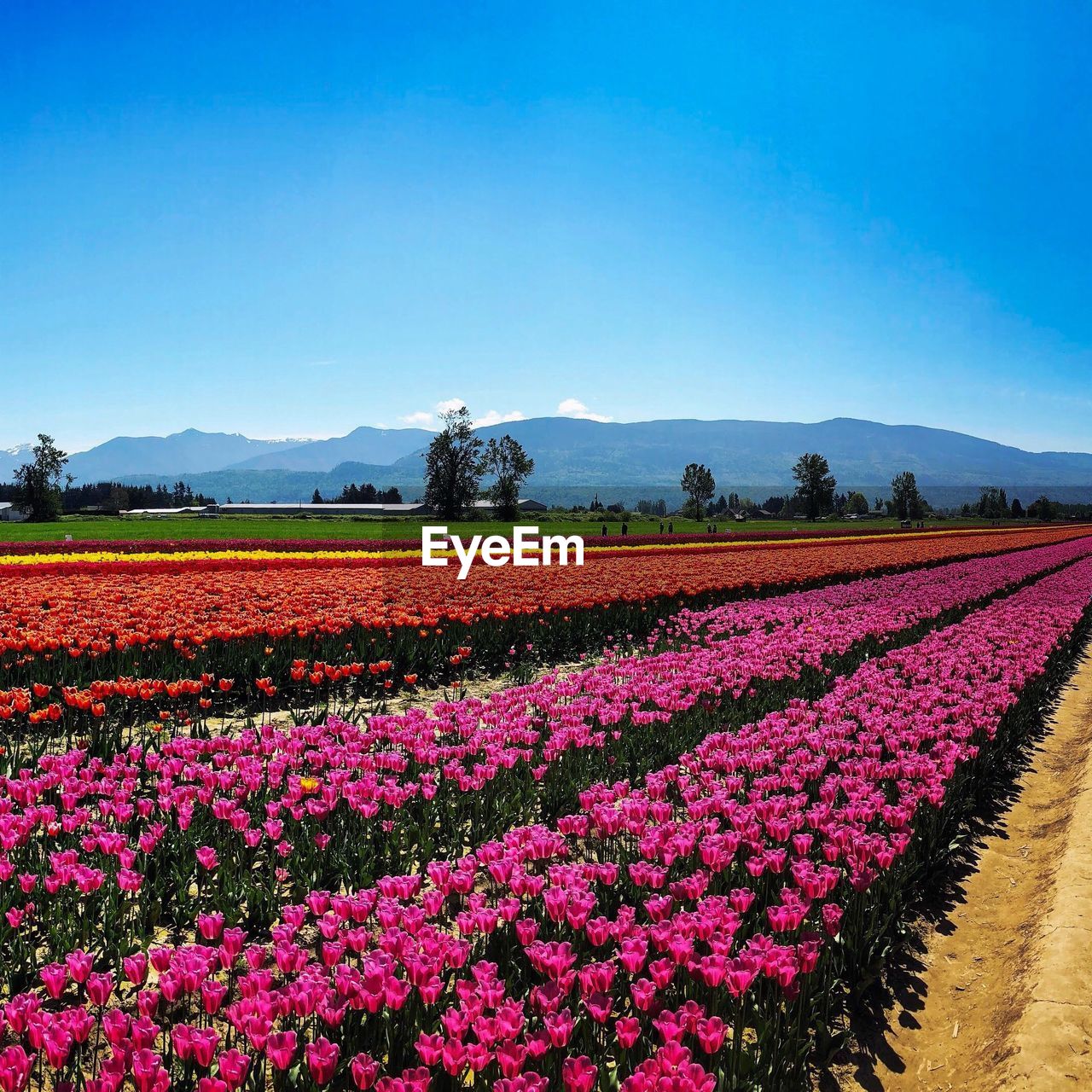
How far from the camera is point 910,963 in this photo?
4.71 metres

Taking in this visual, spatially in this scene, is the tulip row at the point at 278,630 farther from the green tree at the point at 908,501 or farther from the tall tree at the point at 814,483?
the green tree at the point at 908,501

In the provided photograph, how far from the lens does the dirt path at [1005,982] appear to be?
12.1ft

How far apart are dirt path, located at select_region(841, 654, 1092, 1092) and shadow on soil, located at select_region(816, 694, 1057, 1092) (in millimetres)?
12

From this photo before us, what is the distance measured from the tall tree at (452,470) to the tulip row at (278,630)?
7484 centimetres

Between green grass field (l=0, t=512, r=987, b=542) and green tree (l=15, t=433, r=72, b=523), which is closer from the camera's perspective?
green grass field (l=0, t=512, r=987, b=542)

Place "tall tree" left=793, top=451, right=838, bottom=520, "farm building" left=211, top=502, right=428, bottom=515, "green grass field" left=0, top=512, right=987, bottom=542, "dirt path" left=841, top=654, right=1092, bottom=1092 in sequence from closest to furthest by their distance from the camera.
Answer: "dirt path" left=841, top=654, right=1092, bottom=1092
"green grass field" left=0, top=512, right=987, bottom=542
"farm building" left=211, top=502, right=428, bottom=515
"tall tree" left=793, top=451, right=838, bottom=520

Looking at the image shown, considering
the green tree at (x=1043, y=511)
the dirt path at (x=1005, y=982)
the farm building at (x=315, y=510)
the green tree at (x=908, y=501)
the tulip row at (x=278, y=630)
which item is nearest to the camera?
the dirt path at (x=1005, y=982)

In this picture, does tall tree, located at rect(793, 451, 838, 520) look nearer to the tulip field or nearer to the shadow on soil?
the tulip field

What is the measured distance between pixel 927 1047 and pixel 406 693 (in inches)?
283

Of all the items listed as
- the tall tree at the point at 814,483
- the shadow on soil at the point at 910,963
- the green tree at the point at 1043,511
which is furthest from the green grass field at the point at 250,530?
the green tree at the point at 1043,511

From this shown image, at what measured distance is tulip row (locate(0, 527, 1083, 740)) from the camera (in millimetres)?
8070

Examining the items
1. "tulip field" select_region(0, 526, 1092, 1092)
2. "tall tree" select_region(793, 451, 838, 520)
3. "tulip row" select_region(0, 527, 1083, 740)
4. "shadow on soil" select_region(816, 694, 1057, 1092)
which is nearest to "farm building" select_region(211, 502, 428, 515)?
"tall tree" select_region(793, 451, 838, 520)

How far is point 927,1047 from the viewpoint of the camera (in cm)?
398

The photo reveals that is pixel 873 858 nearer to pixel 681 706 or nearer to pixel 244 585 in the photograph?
pixel 681 706
